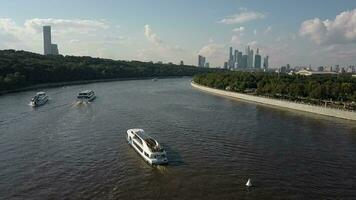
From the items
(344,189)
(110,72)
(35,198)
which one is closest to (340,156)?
(344,189)

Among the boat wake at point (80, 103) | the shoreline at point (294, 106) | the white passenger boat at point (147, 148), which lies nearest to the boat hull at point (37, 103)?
the boat wake at point (80, 103)

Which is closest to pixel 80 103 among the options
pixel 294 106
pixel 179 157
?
pixel 294 106

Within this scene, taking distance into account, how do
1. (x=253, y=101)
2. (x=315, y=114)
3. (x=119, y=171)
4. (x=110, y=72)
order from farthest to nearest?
(x=110, y=72) < (x=253, y=101) < (x=315, y=114) < (x=119, y=171)

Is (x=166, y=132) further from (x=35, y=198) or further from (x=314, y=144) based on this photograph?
(x=35, y=198)

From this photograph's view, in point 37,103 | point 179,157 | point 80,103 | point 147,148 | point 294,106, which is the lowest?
point 179,157

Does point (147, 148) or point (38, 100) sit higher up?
point (38, 100)

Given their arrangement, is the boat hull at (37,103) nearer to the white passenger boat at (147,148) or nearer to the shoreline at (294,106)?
the white passenger boat at (147,148)

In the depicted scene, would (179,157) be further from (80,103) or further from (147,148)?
(80,103)
